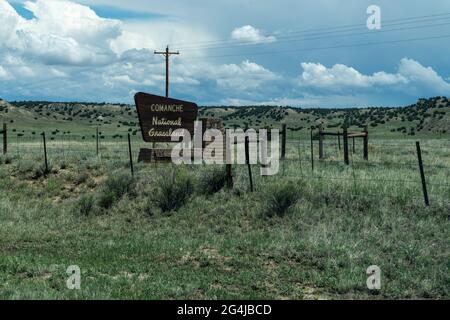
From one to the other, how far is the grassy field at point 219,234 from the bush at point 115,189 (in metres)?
0.04

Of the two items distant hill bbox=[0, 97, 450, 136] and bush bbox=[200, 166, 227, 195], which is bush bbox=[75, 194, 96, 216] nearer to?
bush bbox=[200, 166, 227, 195]

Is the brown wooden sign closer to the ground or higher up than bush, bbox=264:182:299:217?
higher up

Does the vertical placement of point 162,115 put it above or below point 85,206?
above

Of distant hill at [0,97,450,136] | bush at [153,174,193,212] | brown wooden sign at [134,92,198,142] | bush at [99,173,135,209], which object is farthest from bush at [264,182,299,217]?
distant hill at [0,97,450,136]

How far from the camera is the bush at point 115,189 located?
16047mm

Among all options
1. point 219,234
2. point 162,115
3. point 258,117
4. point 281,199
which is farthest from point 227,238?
point 258,117

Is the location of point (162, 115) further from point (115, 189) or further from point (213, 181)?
point (213, 181)

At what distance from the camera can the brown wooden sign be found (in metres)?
19.7

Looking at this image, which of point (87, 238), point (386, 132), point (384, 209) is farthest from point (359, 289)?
point (386, 132)

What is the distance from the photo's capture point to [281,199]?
13.9 metres

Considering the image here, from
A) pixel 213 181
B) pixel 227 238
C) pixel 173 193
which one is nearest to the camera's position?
pixel 227 238

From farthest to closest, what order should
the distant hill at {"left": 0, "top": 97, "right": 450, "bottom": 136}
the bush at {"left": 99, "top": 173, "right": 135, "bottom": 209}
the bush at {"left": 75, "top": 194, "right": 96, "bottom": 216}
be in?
the distant hill at {"left": 0, "top": 97, "right": 450, "bottom": 136} → the bush at {"left": 99, "top": 173, "right": 135, "bottom": 209} → the bush at {"left": 75, "top": 194, "right": 96, "bottom": 216}

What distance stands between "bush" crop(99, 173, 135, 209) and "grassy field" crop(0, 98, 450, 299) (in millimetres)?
42

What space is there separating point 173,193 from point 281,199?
3.42 metres
